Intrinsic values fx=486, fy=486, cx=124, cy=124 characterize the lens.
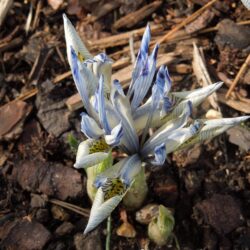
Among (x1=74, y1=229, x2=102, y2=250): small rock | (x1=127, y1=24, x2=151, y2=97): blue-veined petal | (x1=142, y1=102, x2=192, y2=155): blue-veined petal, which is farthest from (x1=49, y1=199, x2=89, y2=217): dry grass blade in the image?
(x1=127, y1=24, x2=151, y2=97): blue-veined petal

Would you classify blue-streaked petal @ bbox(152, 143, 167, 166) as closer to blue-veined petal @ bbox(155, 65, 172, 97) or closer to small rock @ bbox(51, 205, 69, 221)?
blue-veined petal @ bbox(155, 65, 172, 97)

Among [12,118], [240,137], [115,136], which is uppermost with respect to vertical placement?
[115,136]

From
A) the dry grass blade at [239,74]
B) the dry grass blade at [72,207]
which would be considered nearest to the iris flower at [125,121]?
the dry grass blade at [72,207]

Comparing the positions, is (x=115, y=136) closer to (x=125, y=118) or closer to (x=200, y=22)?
(x=125, y=118)

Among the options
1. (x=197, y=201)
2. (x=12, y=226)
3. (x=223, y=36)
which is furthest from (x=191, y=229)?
(x=223, y=36)

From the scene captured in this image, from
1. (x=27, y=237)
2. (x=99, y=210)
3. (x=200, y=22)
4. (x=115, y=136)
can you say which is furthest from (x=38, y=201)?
(x=200, y=22)

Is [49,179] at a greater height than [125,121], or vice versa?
[125,121]

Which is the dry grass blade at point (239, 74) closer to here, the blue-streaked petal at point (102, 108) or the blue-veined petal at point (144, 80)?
the blue-veined petal at point (144, 80)
